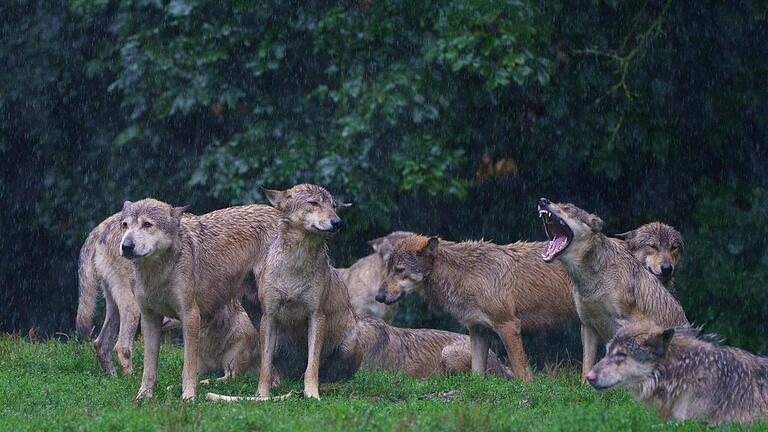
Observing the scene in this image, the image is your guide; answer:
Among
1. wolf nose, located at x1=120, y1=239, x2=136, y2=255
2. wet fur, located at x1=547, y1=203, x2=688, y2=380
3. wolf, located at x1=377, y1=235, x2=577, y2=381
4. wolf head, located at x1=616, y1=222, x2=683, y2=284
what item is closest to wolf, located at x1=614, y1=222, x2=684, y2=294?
wolf head, located at x1=616, y1=222, x2=683, y2=284

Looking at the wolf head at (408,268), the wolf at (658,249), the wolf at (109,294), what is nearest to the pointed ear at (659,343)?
the wolf at (658,249)

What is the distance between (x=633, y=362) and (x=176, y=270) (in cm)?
397

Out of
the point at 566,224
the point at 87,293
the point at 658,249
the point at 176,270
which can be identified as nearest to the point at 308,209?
the point at 176,270

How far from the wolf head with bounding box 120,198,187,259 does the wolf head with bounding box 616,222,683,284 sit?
4.91 meters

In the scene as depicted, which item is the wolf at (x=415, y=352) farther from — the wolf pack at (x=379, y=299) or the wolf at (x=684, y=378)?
the wolf at (x=684, y=378)

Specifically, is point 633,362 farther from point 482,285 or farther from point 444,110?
point 444,110

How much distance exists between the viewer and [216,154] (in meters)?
15.6

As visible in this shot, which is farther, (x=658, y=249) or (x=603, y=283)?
(x=658, y=249)

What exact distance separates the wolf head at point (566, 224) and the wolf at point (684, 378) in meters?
2.67

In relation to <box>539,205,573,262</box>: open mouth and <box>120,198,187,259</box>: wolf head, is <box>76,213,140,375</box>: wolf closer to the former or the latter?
<box>120,198,187,259</box>: wolf head

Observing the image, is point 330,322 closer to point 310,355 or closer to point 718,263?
point 310,355

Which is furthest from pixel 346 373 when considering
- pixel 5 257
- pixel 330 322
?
pixel 5 257

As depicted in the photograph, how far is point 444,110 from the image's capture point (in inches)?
599

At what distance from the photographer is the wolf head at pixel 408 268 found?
1280cm
